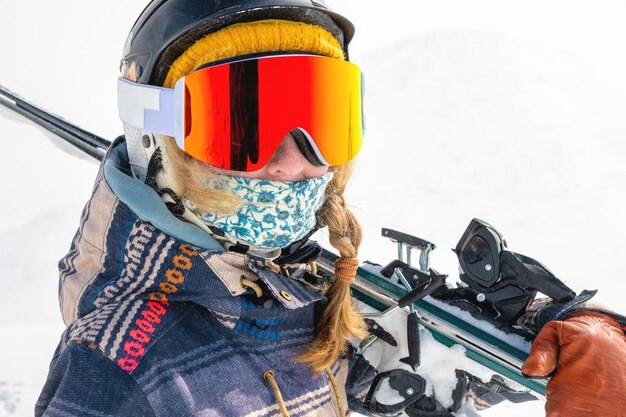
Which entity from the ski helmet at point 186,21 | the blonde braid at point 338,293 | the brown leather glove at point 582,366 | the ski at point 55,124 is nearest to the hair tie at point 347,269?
the blonde braid at point 338,293

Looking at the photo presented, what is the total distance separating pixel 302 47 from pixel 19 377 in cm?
314

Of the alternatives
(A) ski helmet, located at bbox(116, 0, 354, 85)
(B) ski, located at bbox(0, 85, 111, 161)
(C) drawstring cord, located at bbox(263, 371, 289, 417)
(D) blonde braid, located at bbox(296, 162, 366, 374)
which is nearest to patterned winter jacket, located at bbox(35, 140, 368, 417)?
(C) drawstring cord, located at bbox(263, 371, 289, 417)

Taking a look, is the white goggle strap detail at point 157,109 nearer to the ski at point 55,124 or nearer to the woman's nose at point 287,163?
the woman's nose at point 287,163

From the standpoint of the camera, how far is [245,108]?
1.50 metres

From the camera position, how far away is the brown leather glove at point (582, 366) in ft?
4.57

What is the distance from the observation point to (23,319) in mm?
4469

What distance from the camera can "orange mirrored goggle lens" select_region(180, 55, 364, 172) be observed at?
147 cm

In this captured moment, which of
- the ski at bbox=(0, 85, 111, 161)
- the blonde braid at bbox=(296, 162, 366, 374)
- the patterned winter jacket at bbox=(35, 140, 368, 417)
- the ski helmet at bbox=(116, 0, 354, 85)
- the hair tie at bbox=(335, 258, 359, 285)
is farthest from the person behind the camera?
the ski at bbox=(0, 85, 111, 161)

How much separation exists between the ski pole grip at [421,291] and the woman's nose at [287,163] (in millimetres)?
540

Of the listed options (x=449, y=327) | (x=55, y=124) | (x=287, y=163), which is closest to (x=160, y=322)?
(x=287, y=163)

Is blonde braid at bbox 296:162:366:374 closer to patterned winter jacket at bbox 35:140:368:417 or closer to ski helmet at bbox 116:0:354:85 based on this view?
patterned winter jacket at bbox 35:140:368:417

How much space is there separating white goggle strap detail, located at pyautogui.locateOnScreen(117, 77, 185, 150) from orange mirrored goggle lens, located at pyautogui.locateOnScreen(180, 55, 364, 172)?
22 mm

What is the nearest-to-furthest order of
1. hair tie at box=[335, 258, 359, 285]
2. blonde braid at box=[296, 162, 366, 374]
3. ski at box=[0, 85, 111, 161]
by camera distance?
blonde braid at box=[296, 162, 366, 374] < hair tie at box=[335, 258, 359, 285] < ski at box=[0, 85, 111, 161]

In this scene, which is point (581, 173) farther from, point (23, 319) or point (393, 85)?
point (23, 319)
